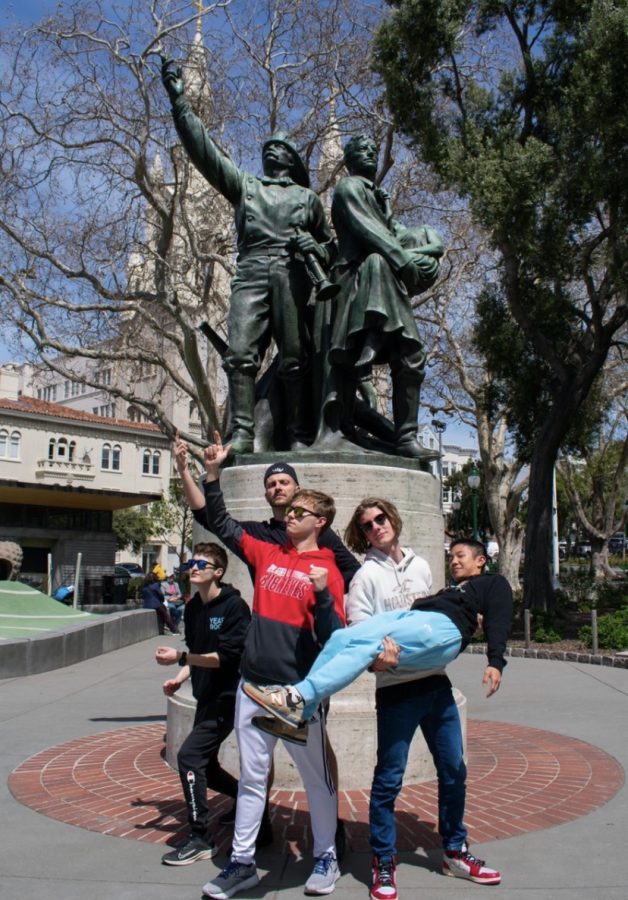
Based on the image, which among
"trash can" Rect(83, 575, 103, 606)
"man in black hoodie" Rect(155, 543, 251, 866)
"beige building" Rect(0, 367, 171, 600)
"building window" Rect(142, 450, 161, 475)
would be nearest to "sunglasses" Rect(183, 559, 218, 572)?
"man in black hoodie" Rect(155, 543, 251, 866)

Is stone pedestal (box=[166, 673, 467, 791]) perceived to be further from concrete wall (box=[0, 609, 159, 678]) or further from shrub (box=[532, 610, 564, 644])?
shrub (box=[532, 610, 564, 644])

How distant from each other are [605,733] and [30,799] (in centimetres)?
441

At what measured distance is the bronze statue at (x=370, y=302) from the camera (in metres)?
6.28

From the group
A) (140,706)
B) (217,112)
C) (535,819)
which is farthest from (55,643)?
(217,112)

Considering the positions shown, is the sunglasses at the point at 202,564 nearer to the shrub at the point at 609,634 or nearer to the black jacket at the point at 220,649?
A: the black jacket at the point at 220,649

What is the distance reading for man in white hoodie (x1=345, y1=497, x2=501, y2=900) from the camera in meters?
3.52

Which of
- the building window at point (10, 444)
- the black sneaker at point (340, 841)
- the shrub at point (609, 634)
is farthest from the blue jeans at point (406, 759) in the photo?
the building window at point (10, 444)

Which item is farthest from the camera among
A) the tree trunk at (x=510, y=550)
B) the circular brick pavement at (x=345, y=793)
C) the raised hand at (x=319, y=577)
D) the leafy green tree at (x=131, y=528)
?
the leafy green tree at (x=131, y=528)

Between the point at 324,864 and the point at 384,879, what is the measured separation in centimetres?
26

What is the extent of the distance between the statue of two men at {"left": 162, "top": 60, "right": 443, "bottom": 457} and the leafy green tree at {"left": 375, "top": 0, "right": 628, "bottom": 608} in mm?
9417

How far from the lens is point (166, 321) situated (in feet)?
81.1

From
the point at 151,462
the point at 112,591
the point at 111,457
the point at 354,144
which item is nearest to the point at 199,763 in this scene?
the point at 354,144

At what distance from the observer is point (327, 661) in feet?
11.0

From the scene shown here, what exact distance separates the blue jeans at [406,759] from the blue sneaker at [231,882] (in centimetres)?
54
